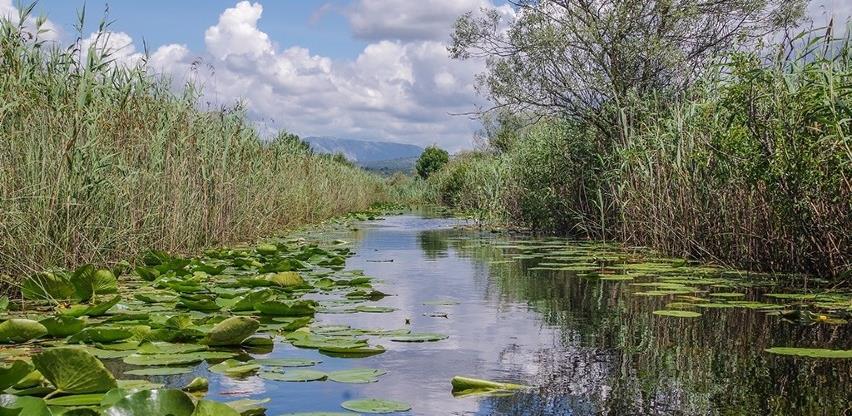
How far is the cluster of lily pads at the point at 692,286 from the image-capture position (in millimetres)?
4516

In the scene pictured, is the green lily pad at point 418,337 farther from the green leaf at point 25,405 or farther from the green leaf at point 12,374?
the green leaf at point 25,405

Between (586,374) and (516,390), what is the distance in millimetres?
409

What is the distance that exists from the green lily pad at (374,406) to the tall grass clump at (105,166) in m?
2.95

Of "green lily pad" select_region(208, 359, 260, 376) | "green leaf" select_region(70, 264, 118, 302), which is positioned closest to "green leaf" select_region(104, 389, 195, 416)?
"green lily pad" select_region(208, 359, 260, 376)

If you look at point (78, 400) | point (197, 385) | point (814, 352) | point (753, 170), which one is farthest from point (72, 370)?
point (753, 170)

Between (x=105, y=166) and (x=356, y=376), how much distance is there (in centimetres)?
349

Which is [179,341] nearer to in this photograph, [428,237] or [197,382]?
[197,382]

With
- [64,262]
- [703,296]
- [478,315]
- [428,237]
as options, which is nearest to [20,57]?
[64,262]

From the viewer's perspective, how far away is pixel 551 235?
42.2ft

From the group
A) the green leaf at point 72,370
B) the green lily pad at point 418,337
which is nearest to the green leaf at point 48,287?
the green lily pad at point 418,337

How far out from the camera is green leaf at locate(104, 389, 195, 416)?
203 centimetres

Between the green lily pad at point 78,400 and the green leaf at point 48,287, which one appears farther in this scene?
the green leaf at point 48,287

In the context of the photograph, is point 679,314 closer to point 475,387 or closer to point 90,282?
point 475,387

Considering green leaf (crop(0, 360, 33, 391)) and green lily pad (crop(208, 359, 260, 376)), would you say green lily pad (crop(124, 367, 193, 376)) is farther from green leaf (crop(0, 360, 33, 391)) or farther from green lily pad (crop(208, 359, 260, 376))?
green leaf (crop(0, 360, 33, 391))
